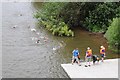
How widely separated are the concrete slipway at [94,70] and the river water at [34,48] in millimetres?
564

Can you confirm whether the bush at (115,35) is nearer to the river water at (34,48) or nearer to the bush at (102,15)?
the river water at (34,48)

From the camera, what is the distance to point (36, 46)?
2725 cm

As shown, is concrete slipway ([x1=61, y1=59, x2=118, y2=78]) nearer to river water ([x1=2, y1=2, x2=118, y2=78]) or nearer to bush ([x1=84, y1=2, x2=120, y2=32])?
river water ([x1=2, y1=2, x2=118, y2=78])

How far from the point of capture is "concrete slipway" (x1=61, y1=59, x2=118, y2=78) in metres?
21.4

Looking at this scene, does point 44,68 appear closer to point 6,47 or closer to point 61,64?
point 61,64

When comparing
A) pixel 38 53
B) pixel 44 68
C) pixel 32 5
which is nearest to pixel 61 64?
pixel 44 68

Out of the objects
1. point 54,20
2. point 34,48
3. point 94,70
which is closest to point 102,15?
point 54,20

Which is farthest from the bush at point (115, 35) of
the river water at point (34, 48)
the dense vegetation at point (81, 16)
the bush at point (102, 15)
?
the bush at point (102, 15)

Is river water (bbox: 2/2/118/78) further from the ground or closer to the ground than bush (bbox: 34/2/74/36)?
closer to the ground

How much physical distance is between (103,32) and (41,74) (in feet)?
32.4

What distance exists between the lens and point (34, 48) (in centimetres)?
2681

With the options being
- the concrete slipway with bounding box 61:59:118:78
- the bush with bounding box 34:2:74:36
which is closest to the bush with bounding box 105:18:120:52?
the concrete slipway with bounding box 61:59:118:78

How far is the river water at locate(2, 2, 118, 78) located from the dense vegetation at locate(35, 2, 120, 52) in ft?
2.15

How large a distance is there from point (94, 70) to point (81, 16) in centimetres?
1023
